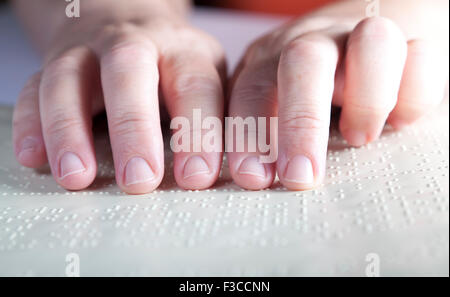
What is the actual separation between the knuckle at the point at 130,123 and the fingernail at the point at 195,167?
0.16 feet

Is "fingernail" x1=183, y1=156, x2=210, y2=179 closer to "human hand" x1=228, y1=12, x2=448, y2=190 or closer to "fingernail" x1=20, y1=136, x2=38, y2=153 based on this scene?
"human hand" x1=228, y1=12, x2=448, y2=190

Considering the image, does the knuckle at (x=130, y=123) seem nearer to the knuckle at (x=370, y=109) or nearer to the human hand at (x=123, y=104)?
the human hand at (x=123, y=104)

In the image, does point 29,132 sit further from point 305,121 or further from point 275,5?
point 275,5

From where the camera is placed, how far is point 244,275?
273mm

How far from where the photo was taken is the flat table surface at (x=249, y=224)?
0.28 m

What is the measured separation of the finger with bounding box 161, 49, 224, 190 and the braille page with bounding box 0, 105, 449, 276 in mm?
17

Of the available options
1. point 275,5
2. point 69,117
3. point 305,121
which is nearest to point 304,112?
point 305,121

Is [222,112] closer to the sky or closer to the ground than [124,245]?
closer to the sky

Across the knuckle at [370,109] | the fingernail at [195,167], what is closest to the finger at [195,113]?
the fingernail at [195,167]

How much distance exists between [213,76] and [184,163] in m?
0.11

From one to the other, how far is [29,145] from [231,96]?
0.67ft

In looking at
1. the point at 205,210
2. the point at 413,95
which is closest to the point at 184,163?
the point at 205,210

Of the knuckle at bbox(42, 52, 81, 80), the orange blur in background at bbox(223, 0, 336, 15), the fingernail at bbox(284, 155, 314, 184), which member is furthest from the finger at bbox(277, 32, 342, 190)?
the orange blur in background at bbox(223, 0, 336, 15)
